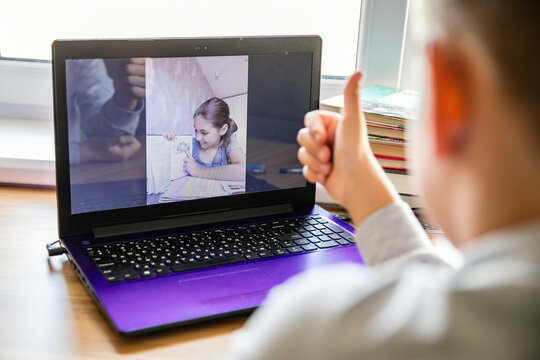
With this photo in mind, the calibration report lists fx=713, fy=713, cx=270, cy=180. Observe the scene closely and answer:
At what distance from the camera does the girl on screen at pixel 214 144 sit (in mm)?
1065

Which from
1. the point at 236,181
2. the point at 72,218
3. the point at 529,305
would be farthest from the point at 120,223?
the point at 529,305

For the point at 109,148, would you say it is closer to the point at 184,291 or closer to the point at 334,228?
the point at 184,291

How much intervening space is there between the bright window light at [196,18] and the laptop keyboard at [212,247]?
1.73 ft

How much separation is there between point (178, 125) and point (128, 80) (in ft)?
0.33

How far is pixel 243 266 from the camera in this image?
944 millimetres

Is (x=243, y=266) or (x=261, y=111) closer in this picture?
(x=243, y=266)

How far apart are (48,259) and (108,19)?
65cm

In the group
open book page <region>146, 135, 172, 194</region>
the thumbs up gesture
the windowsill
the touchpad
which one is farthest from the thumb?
the windowsill

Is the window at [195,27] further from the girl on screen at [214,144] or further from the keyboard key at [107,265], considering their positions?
the keyboard key at [107,265]

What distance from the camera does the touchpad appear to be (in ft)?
2.86

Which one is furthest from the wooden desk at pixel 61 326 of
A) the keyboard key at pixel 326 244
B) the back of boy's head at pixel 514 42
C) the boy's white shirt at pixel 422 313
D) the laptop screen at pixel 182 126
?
the back of boy's head at pixel 514 42

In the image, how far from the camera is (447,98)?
1.52 ft

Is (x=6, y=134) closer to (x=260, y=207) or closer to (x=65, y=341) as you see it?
(x=260, y=207)

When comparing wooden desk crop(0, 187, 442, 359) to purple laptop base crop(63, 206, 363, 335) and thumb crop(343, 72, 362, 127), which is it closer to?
purple laptop base crop(63, 206, 363, 335)
